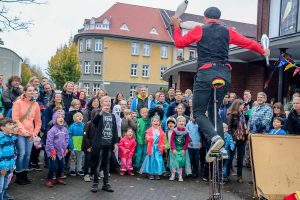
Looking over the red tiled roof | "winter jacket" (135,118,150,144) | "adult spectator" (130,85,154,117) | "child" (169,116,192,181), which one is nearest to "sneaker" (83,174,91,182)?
"winter jacket" (135,118,150,144)

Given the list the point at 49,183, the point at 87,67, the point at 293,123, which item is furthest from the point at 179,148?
the point at 87,67

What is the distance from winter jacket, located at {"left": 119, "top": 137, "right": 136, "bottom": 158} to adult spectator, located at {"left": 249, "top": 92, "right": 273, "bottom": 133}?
9.55 feet

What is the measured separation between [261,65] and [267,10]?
98.7 inches

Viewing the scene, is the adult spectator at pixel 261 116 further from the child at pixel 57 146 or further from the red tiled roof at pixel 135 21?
the red tiled roof at pixel 135 21

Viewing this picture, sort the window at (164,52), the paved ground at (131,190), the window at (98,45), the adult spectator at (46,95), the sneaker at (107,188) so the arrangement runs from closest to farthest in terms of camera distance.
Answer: the paved ground at (131,190) → the sneaker at (107,188) → the adult spectator at (46,95) → the window at (98,45) → the window at (164,52)

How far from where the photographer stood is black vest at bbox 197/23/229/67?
4980 millimetres

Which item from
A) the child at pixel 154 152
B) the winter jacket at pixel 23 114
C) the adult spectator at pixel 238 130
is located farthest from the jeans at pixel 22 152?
the adult spectator at pixel 238 130

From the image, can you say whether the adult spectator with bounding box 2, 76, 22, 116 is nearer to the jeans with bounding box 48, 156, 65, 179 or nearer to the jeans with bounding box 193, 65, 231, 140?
the jeans with bounding box 48, 156, 65, 179

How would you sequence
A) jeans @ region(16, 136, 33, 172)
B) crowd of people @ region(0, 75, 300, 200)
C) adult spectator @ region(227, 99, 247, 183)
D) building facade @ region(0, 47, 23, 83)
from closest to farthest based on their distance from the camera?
jeans @ region(16, 136, 33, 172)
crowd of people @ region(0, 75, 300, 200)
adult spectator @ region(227, 99, 247, 183)
building facade @ region(0, 47, 23, 83)

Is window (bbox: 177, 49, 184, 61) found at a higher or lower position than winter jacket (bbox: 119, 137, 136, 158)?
higher

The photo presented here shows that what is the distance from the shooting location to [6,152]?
19.5 feet

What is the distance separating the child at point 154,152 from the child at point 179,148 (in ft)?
0.89

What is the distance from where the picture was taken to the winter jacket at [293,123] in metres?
7.67

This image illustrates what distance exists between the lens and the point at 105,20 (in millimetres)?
49281
